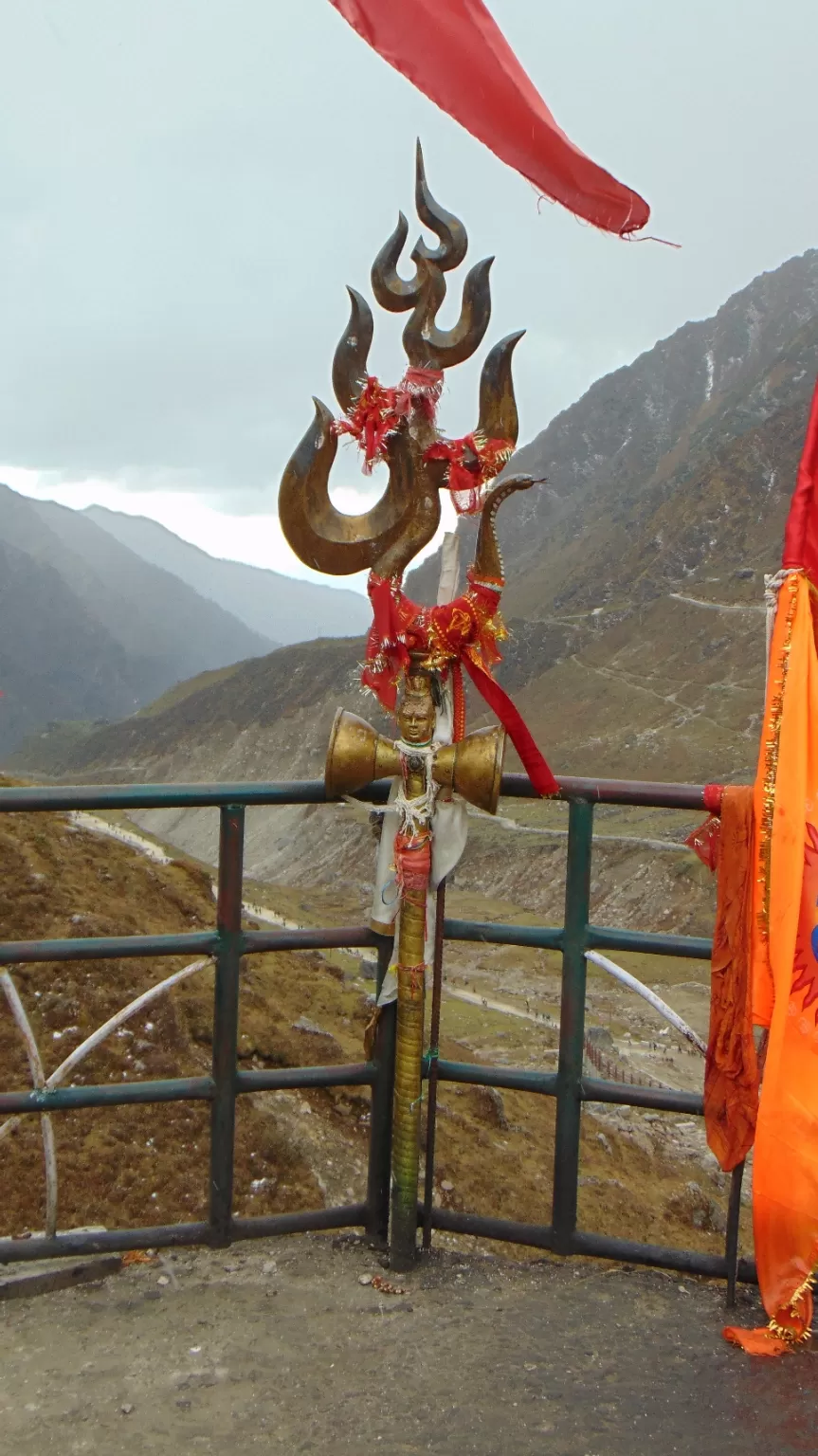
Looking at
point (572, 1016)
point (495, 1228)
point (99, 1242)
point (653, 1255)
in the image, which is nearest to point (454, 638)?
point (572, 1016)

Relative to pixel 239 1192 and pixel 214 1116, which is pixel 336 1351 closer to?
pixel 214 1116

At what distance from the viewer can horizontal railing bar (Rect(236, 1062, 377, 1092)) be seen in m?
2.82

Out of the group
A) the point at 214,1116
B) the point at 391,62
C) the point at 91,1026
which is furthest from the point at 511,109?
the point at 91,1026

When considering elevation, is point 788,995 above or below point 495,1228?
above

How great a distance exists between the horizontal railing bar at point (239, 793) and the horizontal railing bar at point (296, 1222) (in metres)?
1.13

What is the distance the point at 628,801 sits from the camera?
104 inches

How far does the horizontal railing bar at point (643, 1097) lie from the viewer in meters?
2.74

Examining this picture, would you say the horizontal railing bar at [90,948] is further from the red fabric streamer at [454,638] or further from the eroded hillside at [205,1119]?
the eroded hillside at [205,1119]

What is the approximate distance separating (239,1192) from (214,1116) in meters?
4.23

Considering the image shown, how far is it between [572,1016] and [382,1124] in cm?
61

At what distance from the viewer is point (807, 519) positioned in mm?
2699

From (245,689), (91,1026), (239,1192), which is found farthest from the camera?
(245,689)

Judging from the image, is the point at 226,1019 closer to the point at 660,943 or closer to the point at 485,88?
the point at 660,943

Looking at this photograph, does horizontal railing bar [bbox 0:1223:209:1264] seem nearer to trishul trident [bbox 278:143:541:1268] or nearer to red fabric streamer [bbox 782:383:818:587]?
trishul trident [bbox 278:143:541:1268]
